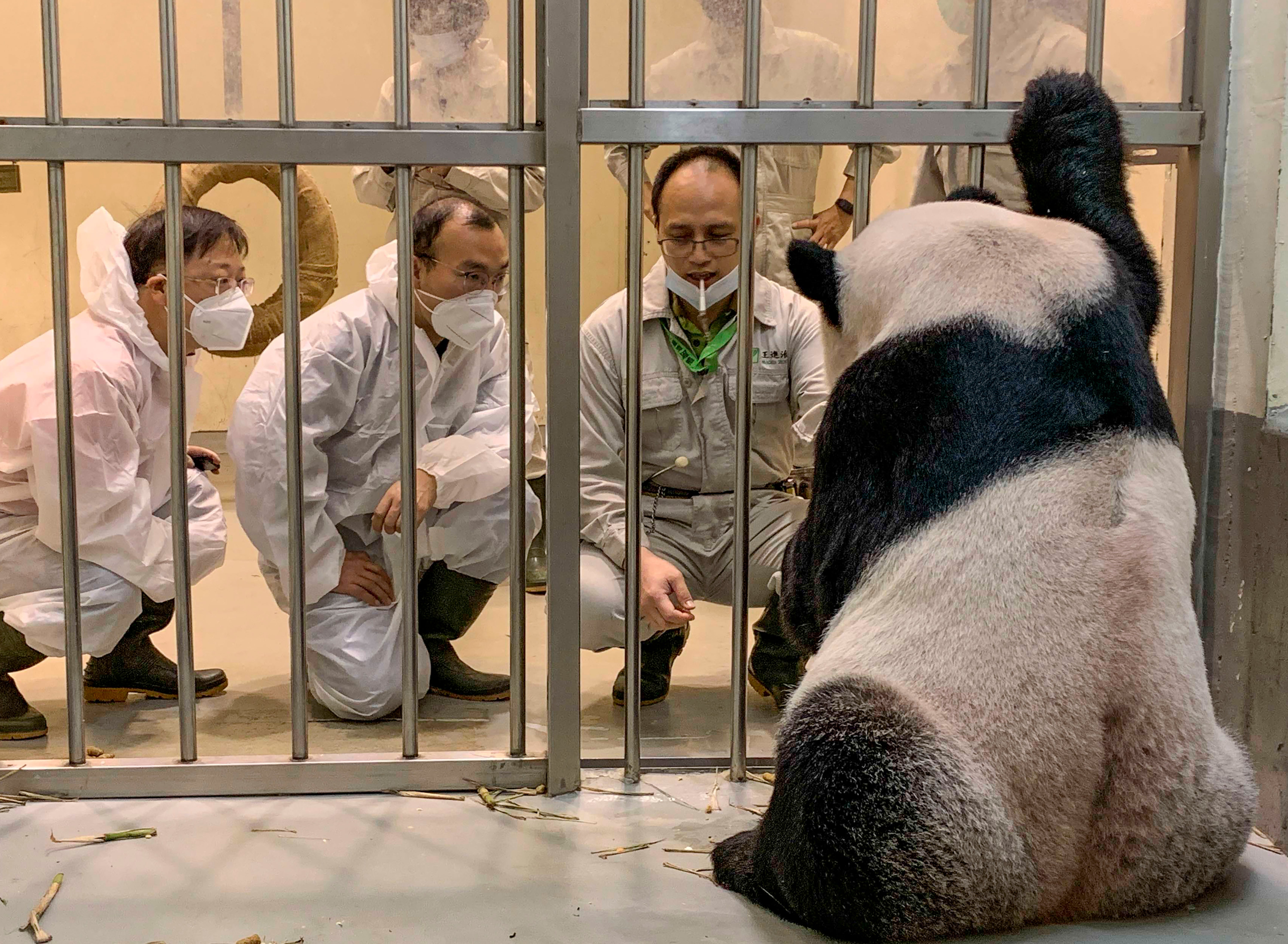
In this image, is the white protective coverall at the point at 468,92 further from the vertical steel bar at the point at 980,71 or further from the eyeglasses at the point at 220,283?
the vertical steel bar at the point at 980,71

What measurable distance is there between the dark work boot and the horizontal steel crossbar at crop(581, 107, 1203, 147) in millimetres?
1196

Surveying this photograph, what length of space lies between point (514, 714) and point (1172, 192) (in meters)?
1.85

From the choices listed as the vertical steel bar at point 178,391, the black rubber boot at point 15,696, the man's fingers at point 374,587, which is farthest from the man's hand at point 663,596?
the black rubber boot at point 15,696

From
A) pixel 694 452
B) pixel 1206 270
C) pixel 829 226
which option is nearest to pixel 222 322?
pixel 694 452

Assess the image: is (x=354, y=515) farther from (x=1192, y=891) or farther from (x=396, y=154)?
(x=1192, y=891)

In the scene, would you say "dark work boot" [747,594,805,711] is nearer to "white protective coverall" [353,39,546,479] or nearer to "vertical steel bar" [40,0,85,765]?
"white protective coverall" [353,39,546,479]

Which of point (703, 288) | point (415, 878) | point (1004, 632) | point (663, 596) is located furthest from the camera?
point (703, 288)

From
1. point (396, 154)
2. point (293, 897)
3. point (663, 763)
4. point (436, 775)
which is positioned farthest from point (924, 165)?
point (293, 897)

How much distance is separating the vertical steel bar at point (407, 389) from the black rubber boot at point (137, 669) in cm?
91

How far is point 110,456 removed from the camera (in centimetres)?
280

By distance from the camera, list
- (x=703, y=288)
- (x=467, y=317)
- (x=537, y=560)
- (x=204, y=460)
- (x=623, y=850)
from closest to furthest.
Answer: (x=623, y=850) < (x=703, y=288) < (x=467, y=317) < (x=204, y=460) < (x=537, y=560)

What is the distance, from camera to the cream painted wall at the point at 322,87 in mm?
2266

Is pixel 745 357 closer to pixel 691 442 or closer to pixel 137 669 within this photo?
pixel 691 442

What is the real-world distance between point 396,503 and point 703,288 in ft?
2.99
